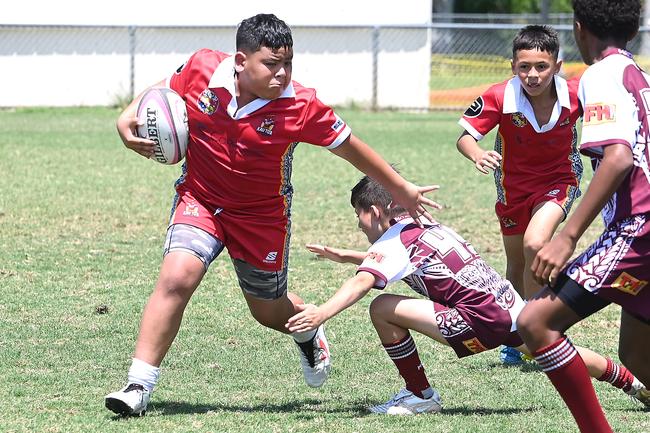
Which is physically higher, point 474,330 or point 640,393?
point 474,330

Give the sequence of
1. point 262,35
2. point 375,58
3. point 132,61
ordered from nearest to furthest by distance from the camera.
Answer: point 262,35 < point 132,61 < point 375,58

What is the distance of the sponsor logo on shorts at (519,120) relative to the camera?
19.8 feet

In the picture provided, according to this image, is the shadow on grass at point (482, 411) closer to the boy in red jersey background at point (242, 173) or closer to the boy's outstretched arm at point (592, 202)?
the boy in red jersey background at point (242, 173)

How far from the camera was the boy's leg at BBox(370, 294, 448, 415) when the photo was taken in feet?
16.2

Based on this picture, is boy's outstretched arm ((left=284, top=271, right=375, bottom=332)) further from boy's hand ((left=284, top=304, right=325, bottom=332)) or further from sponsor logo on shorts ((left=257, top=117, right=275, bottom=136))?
sponsor logo on shorts ((left=257, top=117, right=275, bottom=136))

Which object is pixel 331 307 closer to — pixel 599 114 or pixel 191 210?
pixel 191 210

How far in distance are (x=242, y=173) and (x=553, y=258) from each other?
69.0 inches

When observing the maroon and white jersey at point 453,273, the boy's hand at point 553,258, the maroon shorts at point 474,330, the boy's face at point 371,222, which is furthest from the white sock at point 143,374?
the boy's hand at point 553,258

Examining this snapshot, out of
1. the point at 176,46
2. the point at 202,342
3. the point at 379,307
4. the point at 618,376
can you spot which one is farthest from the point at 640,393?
the point at 176,46

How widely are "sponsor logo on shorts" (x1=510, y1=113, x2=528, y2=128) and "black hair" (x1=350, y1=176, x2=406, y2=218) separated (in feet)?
4.09

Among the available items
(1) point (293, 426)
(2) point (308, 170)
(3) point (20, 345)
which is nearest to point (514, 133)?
(1) point (293, 426)

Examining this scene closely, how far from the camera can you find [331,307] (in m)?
4.56

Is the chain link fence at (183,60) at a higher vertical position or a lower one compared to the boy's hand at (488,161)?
lower

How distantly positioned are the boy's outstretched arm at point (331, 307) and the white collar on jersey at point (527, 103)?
1730mm
